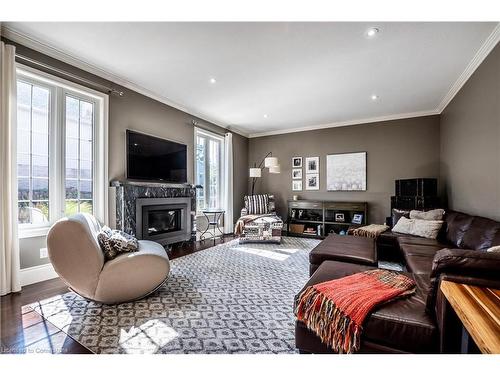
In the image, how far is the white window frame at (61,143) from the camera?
262 cm

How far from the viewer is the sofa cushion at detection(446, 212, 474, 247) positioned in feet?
8.61

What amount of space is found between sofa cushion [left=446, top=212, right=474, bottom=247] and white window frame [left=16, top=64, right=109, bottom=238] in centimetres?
438

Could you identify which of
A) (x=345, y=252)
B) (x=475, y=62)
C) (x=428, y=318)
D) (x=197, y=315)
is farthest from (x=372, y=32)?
(x=197, y=315)

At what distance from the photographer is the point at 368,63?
2.86m

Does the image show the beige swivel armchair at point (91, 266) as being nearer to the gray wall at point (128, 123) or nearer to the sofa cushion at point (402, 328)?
the gray wall at point (128, 123)

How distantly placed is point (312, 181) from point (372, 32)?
3704 millimetres

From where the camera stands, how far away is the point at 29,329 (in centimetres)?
171

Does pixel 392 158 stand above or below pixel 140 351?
above

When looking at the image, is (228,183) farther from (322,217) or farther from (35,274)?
(35,274)

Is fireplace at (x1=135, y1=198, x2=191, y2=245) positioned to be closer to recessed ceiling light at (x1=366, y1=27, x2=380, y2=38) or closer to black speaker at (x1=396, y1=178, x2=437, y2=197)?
recessed ceiling light at (x1=366, y1=27, x2=380, y2=38)

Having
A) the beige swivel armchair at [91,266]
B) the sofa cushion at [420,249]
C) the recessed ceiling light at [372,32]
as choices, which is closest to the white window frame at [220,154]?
the beige swivel armchair at [91,266]
